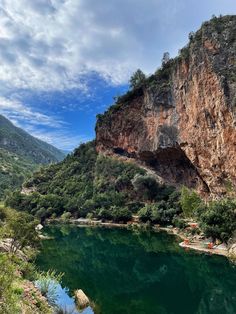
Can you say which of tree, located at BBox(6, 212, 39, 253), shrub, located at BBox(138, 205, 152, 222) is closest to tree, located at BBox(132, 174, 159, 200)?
shrub, located at BBox(138, 205, 152, 222)

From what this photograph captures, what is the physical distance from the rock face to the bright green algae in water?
53.1 ft

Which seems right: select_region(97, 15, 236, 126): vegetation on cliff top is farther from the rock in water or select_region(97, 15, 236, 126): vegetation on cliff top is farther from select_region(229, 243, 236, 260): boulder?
the rock in water

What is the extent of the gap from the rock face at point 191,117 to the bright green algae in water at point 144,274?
1617 cm

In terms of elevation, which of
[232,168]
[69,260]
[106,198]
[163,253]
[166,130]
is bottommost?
[69,260]

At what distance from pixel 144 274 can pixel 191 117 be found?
36218 millimetres

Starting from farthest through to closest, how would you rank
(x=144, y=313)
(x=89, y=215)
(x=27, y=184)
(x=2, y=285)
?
(x=27, y=184)
(x=89, y=215)
(x=144, y=313)
(x=2, y=285)

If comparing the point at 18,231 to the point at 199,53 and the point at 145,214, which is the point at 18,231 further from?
the point at 199,53

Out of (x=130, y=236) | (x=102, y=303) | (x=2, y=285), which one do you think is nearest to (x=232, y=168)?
(x=130, y=236)

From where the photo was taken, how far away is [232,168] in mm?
53719

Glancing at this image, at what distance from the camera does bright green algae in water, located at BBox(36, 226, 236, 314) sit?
23.4m

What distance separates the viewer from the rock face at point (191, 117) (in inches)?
2112

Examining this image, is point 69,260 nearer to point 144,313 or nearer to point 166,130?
point 144,313

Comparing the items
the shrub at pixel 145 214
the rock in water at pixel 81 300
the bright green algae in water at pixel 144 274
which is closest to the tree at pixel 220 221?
the bright green algae in water at pixel 144 274

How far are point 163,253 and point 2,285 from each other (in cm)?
3241
